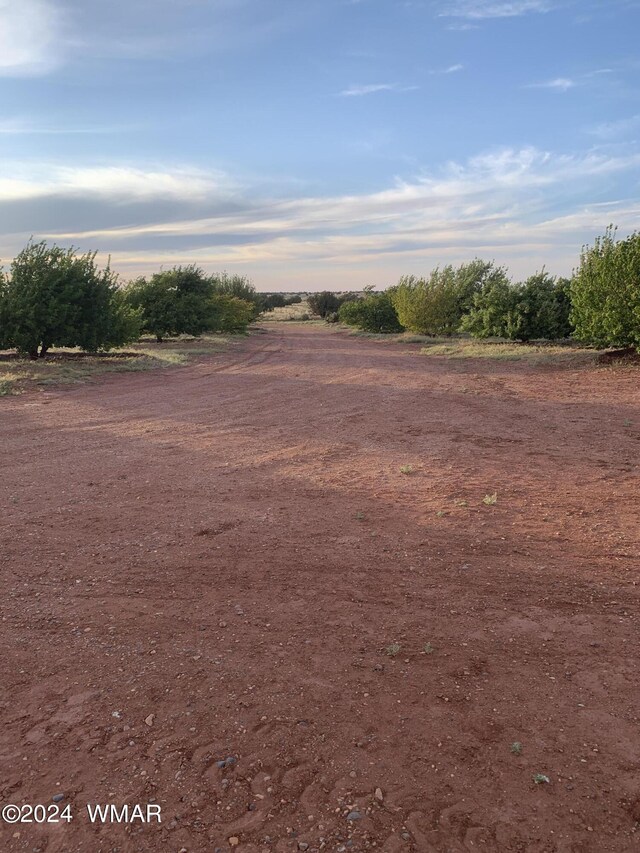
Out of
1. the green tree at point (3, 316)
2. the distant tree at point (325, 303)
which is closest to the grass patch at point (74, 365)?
the green tree at point (3, 316)

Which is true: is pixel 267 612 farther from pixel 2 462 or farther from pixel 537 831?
pixel 2 462

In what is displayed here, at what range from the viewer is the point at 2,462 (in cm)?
857

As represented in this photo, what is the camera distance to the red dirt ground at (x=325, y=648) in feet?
8.81

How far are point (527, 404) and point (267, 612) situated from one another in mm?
10273

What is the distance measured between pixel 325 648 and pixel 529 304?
26203 millimetres

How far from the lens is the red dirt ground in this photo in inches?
106

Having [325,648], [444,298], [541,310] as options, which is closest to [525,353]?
[541,310]

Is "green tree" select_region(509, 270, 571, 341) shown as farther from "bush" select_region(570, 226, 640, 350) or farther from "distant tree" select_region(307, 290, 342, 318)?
"distant tree" select_region(307, 290, 342, 318)

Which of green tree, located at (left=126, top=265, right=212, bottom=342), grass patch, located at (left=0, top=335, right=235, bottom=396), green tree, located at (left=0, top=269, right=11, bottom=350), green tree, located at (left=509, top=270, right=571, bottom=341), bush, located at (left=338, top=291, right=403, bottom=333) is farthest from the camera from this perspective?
bush, located at (left=338, top=291, right=403, bottom=333)

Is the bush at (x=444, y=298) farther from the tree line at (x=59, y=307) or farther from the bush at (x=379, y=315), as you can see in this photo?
the tree line at (x=59, y=307)

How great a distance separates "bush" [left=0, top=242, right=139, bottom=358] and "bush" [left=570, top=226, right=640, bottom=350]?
17449 mm

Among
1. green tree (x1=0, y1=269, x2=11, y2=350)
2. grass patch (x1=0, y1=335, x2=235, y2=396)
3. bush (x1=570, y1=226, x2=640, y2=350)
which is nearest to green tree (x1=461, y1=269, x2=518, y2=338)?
→ bush (x1=570, y1=226, x2=640, y2=350)

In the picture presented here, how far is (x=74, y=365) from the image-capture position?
2145 centimetres

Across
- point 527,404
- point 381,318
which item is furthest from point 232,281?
point 527,404
